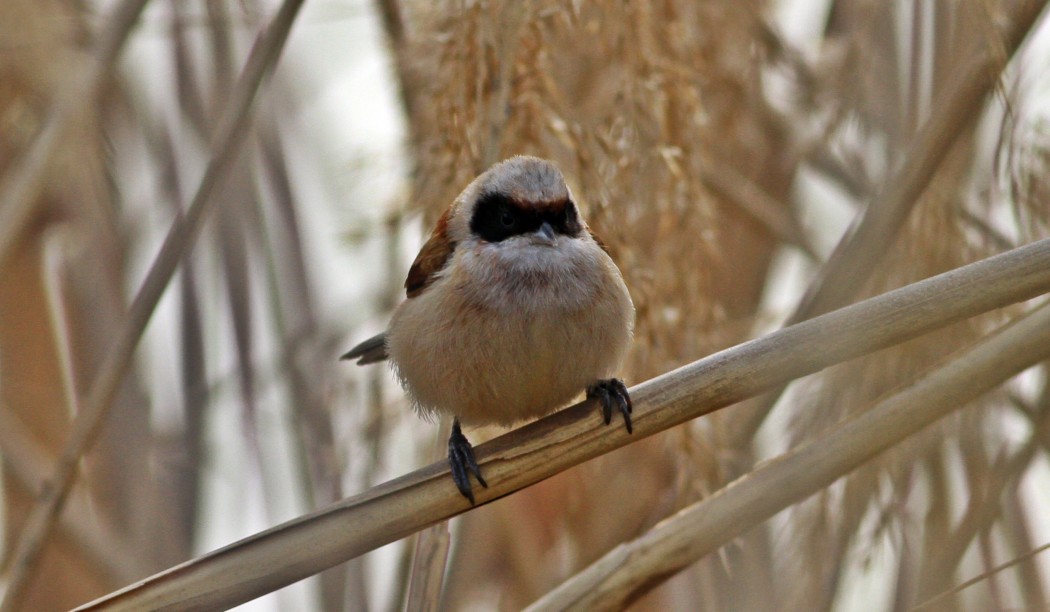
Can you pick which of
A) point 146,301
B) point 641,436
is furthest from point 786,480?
point 146,301

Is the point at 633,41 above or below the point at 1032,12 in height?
above

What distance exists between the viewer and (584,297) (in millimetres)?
2705

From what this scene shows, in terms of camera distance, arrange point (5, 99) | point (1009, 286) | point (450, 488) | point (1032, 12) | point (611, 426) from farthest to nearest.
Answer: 1. point (5, 99)
2. point (1032, 12)
3. point (611, 426)
4. point (450, 488)
5. point (1009, 286)

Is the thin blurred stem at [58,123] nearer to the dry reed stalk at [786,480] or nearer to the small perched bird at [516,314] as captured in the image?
the small perched bird at [516,314]

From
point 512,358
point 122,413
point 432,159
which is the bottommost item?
point 512,358

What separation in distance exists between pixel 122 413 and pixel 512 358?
5.15 feet

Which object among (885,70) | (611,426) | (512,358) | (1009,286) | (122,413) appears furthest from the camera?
(122,413)

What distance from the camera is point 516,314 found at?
2.67m

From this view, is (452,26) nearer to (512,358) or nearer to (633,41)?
(633,41)

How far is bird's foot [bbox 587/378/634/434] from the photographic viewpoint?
2.14m

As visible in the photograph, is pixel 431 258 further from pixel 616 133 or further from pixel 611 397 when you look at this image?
pixel 611 397

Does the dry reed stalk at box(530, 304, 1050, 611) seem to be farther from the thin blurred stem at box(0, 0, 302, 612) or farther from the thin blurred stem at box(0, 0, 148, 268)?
the thin blurred stem at box(0, 0, 148, 268)

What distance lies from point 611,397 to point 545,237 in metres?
0.57

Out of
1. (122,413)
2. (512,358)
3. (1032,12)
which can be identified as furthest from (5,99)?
(1032,12)
